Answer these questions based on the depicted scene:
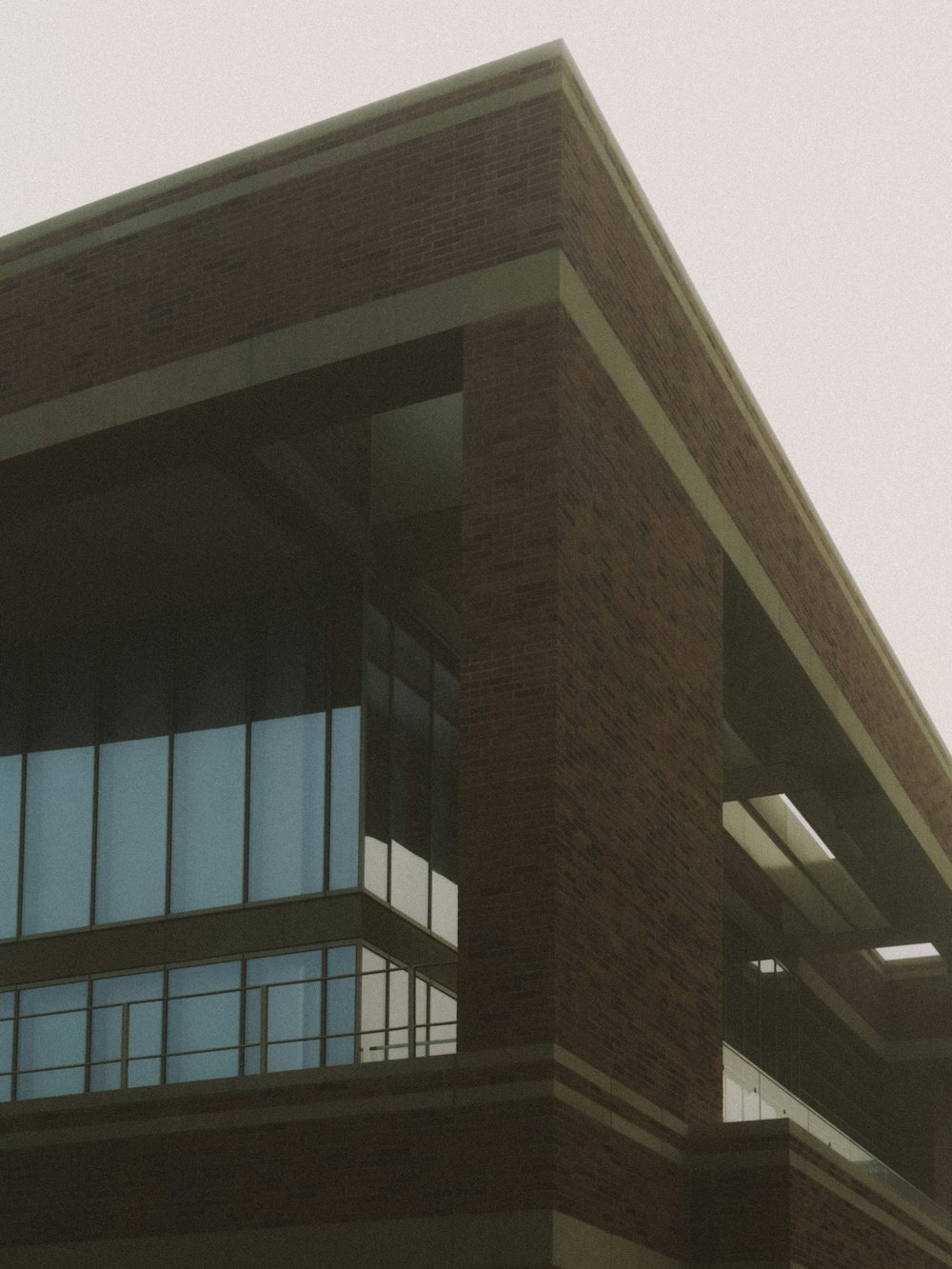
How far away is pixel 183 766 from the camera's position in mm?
25234

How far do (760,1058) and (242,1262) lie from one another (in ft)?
73.4

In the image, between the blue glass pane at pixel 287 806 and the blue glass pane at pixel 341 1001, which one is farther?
the blue glass pane at pixel 287 806

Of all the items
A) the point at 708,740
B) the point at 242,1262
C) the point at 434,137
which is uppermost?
the point at 434,137

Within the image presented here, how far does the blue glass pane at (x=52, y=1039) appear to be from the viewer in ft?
80.1

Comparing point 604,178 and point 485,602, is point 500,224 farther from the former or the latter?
point 485,602

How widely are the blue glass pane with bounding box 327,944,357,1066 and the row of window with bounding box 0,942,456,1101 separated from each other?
0.04ft

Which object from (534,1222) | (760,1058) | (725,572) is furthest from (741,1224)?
(760,1058)

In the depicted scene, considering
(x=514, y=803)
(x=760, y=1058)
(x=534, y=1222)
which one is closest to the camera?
(x=534, y=1222)

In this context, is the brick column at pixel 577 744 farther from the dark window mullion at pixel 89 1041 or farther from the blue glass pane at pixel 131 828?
the dark window mullion at pixel 89 1041

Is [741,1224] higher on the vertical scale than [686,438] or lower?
lower

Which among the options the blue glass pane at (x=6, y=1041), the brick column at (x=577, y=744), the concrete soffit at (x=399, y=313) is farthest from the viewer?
the blue glass pane at (x=6, y=1041)

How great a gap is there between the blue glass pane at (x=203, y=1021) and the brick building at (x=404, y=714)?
5 cm

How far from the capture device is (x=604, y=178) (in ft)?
64.8

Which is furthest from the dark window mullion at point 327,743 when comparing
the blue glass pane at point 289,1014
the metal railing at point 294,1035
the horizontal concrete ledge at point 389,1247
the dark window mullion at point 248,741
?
the horizontal concrete ledge at point 389,1247
